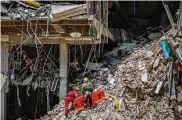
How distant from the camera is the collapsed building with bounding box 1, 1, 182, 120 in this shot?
10531mm

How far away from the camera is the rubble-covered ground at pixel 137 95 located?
10.5m

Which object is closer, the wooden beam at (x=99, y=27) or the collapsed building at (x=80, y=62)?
the wooden beam at (x=99, y=27)

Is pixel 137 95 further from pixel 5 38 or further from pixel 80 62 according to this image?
pixel 5 38

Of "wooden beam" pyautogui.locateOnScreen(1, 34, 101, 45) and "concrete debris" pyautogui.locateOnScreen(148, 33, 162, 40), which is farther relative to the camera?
"concrete debris" pyautogui.locateOnScreen(148, 33, 162, 40)

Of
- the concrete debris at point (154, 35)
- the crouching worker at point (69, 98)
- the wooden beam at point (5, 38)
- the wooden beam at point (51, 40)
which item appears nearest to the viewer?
the crouching worker at point (69, 98)

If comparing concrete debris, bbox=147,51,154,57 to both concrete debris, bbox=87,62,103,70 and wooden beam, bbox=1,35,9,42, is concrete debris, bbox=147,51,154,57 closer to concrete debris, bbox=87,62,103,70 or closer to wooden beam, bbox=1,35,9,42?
concrete debris, bbox=87,62,103,70

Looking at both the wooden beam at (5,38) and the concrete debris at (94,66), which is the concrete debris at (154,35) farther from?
the wooden beam at (5,38)

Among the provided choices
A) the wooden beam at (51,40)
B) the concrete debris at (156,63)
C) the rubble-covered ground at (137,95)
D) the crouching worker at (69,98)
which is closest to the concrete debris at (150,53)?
the rubble-covered ground at (137,95)

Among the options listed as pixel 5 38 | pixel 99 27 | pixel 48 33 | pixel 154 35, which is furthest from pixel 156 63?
pixel 5 38

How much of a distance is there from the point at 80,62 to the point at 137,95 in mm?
3496

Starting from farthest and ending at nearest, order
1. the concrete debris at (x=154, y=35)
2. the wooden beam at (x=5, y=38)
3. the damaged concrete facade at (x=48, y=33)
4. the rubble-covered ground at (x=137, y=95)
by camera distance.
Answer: the concrete debris at (x=154, y=35), the wooden beam at (x=5, y=38), the rubble-covered ground at (x=137, y=95), the damaged concrete facade at (x=48, y=33)

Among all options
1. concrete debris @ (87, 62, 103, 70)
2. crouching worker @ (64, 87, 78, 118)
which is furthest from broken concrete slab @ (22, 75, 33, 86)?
crouching worker @ (64, 87, 78, 118)

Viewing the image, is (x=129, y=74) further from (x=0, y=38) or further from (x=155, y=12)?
(x=155, y=12)

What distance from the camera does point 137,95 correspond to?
1086 cm
